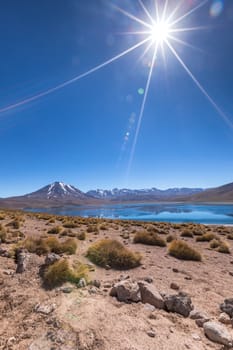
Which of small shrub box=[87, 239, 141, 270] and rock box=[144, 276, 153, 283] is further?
small shrub box=[87, 239, 141, 270]

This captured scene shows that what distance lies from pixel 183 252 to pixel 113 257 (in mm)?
3204

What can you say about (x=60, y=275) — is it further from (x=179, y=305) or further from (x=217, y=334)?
(x=217, y=334)

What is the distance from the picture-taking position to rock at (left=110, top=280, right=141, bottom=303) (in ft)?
14.7

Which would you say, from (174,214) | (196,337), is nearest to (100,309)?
(196,337)

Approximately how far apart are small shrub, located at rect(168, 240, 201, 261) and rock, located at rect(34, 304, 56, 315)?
6150mm

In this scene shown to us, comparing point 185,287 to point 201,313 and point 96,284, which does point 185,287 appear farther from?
point 96,284

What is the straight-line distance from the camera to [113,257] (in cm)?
739

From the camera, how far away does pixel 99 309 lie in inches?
159

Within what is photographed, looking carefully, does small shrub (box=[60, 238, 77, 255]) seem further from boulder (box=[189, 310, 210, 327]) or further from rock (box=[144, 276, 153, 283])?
boulder (box=[189, 310, 210, 327])

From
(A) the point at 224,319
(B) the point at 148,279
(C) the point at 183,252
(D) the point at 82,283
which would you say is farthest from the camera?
(C) the point at 183,252

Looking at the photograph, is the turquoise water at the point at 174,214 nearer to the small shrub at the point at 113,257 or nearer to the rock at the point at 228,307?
the small shrub at the point at 113,257

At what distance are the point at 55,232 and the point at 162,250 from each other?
23.0 ft

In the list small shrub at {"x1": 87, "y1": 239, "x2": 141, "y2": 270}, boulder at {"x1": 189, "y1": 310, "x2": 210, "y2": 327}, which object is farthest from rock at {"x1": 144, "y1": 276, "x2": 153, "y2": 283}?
boulder at {"x1": 189, "y1": 310, "x2": 210, "y2": 327}

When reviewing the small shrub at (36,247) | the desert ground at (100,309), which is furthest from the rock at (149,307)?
the small shrub at (36,247)
